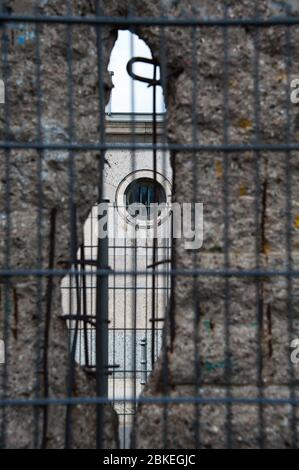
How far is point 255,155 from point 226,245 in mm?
363

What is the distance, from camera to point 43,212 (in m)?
2.51

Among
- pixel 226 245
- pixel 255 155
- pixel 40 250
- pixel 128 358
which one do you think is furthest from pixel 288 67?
pixel 128 358

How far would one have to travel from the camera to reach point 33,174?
250 centimetres

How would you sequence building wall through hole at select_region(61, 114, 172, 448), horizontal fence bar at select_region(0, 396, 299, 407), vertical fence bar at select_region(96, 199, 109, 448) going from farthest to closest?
building wall through hole at select_region(61, 114, 172, 448)
vertical fence bar at select_region(96, 199, 109, 448)
horizontal fence bar at select_region(0, 396, 299, 407)

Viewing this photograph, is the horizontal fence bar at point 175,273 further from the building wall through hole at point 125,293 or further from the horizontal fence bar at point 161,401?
the horizontal fence bar at point 161,401

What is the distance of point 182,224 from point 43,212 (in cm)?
53

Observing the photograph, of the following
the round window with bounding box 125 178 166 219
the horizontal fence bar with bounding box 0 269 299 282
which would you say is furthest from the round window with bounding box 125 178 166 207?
the horizontal fence bar with bounding box 0 269 299 282

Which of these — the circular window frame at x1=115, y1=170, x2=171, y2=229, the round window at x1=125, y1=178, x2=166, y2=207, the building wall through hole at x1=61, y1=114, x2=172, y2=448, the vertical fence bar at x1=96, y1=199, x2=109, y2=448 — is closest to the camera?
the vertical fence bar at x1=96, y1=199, x2=109, y2=448

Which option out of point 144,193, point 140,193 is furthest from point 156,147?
point 144,193

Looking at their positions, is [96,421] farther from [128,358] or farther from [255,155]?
[128,358]

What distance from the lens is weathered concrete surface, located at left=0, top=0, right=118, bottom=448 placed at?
8.11 ft

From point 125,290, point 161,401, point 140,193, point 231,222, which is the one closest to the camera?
point 161,401

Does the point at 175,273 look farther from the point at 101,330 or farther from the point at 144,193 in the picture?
the point at 144,193

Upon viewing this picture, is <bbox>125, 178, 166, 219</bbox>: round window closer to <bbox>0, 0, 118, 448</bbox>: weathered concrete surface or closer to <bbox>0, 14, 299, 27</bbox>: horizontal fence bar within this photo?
<bbox>0, 0, 118, 448</bbox>: weathered concrete surface
